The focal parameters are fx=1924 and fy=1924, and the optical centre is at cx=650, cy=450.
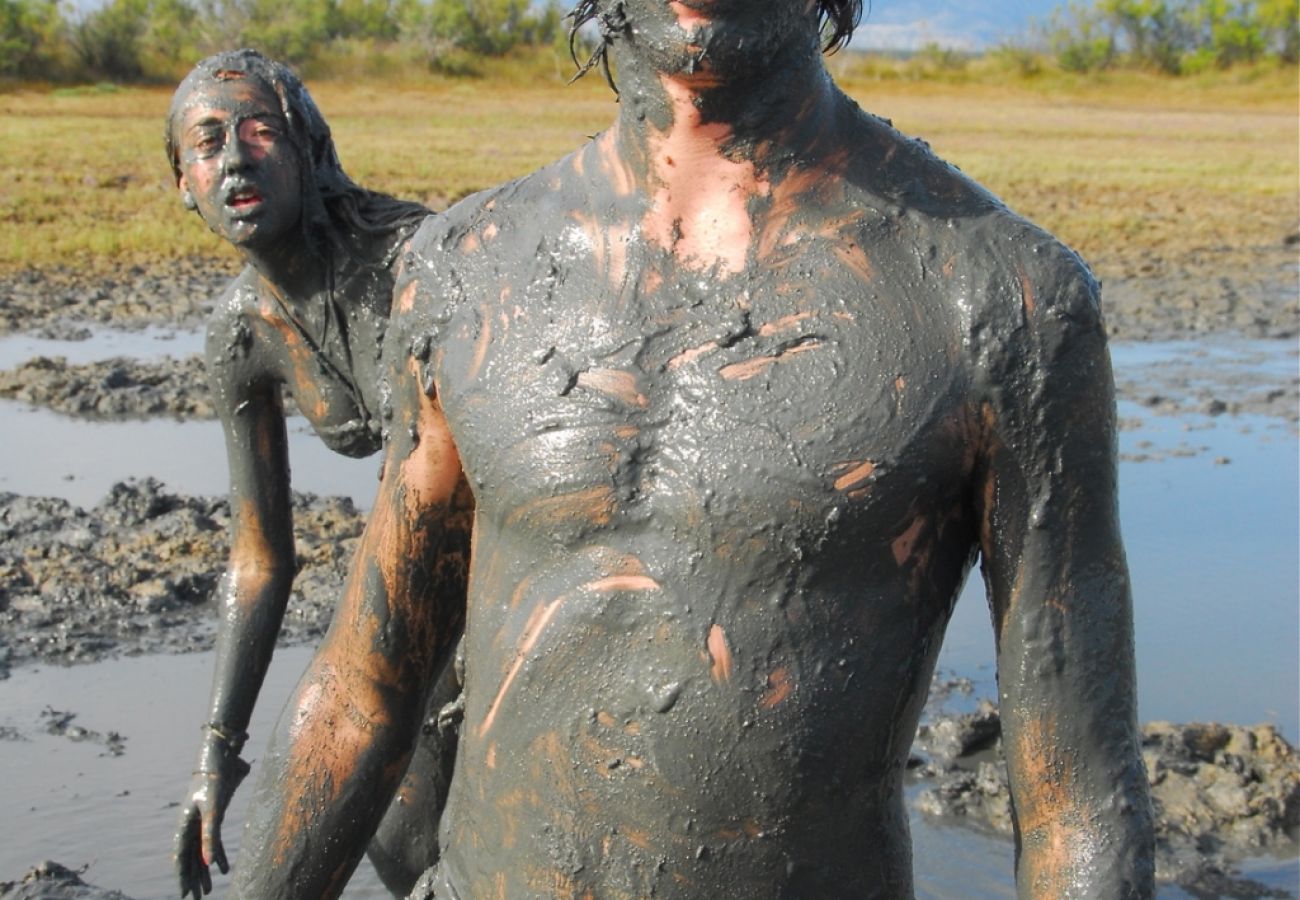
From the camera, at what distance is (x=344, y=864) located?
69.4 inches

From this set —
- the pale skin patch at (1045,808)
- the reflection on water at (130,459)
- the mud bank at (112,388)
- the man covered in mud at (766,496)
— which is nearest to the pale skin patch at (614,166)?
the man covered in mud at (766,496)

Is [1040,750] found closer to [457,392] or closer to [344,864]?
[457,392]

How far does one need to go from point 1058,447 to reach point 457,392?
0.50 metres

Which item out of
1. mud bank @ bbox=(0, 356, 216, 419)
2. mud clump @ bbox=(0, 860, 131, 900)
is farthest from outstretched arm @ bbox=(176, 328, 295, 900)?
mud bank @ bbox=(0, 356, 216, 419)

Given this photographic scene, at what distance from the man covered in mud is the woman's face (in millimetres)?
1580

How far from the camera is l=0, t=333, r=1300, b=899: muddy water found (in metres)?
5.03

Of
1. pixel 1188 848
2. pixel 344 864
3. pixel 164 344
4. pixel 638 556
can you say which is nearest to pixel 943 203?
pixel 638 556

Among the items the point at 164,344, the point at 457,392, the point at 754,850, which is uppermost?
the point at 457,392

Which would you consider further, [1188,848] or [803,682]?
[1188,848]

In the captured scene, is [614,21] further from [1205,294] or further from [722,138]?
[1205,294]

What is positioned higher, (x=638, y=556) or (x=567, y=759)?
(x=638, y=556)

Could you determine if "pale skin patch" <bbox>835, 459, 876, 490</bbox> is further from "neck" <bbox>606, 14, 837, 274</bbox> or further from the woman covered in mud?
the woman covered in mud

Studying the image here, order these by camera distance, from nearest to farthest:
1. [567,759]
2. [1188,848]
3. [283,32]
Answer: [567,759], [1188,848], [283,32]

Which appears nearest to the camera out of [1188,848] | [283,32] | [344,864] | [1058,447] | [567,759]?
[1058,447]
